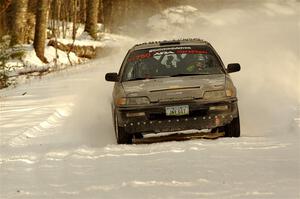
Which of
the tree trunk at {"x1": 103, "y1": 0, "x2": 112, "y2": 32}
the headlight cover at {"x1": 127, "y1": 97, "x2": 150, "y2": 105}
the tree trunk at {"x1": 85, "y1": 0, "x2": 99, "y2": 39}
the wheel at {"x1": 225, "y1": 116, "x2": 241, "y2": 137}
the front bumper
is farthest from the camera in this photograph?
the tree trunk at {"x1": 103, "y1": 0, "x2": 112, "y2": 32}

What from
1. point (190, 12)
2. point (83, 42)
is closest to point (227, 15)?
point (190, 12)

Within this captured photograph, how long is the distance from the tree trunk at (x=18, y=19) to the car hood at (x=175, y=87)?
14.5 metres

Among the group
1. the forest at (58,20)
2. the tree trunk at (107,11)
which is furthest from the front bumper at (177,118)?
the tree trunk at (107,11)

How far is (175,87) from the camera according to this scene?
8.60 meters

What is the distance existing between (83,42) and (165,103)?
73.3ft

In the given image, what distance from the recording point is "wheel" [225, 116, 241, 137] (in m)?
8.66

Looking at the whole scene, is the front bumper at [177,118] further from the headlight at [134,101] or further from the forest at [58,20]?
the forest at [58,20]

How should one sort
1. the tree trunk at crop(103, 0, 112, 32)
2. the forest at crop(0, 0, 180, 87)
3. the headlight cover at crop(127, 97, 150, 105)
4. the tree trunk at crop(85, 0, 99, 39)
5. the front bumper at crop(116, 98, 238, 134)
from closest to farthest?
the front bumper at crop(116, 98, 238, 134) < the headlight cover at crop(127, 97, 150, 105) < the forest at crop(0, 0, 180, 87) < the tree trunk at crop(85, 0, 99, 39) < the tree trunk at crop(103, 0, 112, 32)

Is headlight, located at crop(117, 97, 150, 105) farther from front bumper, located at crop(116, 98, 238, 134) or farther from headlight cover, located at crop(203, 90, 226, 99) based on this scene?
headlight cover, located at crop(203, 90, 226, 99)

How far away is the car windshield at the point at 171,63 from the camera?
9492 millimetres

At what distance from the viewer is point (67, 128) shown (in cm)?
1077

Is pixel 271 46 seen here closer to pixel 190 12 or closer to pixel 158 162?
pixel 158 162

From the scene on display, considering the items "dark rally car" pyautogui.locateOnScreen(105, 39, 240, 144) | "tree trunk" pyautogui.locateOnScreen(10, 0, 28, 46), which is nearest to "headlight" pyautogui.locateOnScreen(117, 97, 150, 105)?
"dark rally car" pyautogui.locateOnScreen(105, 39, 240, 144)

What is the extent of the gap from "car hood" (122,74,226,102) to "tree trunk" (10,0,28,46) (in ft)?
47.5
